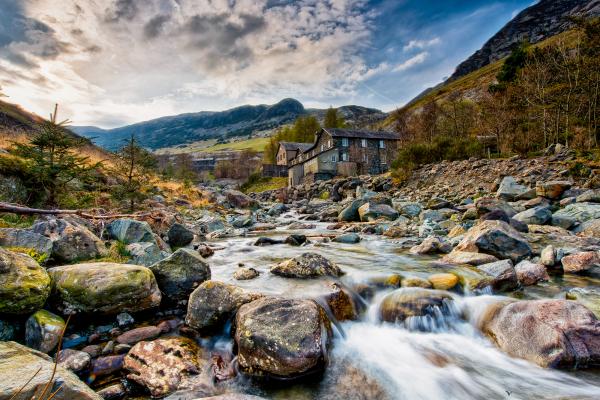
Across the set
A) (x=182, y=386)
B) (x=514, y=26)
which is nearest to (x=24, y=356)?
(x=182, y=386)

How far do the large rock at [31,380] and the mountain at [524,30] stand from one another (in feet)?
479

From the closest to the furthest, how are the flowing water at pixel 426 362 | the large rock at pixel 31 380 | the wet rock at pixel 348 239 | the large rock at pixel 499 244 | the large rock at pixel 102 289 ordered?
1. the large rock at pixel 31 380
2. the flowing water at pixel 426 362
3. the large rock at pixel 102 289
4. the large rock at pixel 499 244
5. the wet rock at pixel 348 239

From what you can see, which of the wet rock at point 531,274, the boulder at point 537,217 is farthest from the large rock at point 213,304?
the boulder at point 537,217

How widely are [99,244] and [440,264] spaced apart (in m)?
8.41

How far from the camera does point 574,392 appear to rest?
146 inches

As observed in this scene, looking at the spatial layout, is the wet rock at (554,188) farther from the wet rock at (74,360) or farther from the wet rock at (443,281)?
the wet rock at (74,360)

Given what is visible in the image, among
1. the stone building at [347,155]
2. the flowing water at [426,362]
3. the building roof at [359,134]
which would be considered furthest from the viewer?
the building roof at [359,134]

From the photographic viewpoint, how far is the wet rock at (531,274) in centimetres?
643

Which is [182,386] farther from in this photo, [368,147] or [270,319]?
[368,147]

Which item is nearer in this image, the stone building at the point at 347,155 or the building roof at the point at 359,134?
the stone building at the point at 347,155

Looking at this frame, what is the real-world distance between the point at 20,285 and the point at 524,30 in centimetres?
16363

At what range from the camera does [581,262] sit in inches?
267

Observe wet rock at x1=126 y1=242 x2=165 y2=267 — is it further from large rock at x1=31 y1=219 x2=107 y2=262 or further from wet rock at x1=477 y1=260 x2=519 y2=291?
wet rock at x1=477 y1=260 x2=519 y2=291

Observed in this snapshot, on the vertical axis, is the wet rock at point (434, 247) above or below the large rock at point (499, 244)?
below
